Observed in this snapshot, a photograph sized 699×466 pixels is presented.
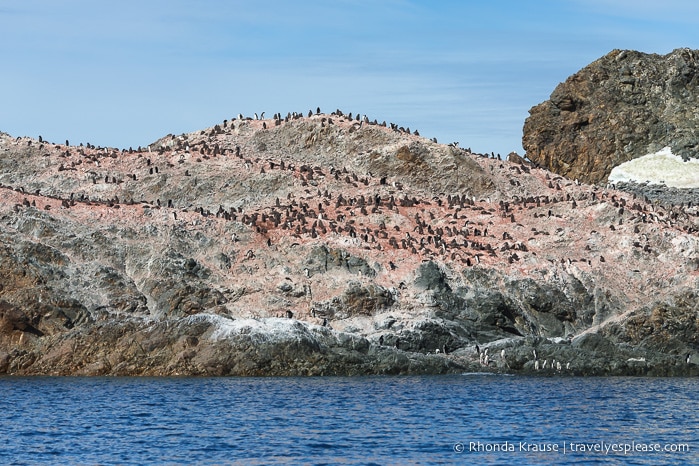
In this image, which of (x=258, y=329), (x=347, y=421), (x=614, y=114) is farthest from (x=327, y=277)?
(x=614, y=114)

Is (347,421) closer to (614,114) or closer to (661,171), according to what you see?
(661,171)

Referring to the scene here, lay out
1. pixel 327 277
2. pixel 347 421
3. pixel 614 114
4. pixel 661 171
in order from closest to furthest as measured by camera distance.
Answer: pixel 347 421, pixel 327 277, pixel 661 171, pixel 614 114

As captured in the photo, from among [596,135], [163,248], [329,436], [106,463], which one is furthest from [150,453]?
[596,135]

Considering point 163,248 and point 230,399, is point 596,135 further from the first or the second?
point 230,399

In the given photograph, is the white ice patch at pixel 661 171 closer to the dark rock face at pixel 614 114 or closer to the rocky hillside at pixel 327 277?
the dark rock face at pixel 614 114

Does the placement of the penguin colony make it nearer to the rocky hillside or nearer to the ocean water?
the rocky hillside

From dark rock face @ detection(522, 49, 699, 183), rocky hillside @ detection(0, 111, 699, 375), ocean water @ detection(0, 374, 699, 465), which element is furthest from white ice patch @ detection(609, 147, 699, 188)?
ocean water @ detection(0, 374, 699, 465)

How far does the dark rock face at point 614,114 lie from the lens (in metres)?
155

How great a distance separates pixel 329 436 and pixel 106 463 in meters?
11.2

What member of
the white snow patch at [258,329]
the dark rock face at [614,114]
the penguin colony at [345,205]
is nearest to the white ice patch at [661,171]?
the dark rock face at [614,114]

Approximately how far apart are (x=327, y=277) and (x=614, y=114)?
259 ft

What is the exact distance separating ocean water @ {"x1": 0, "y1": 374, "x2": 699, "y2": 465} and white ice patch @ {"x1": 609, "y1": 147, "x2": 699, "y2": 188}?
70261 millimetres

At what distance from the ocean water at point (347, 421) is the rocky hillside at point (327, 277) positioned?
4.47 m

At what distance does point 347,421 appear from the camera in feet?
184
